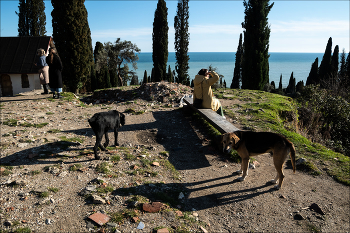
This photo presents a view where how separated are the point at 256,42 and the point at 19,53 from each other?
20.1m

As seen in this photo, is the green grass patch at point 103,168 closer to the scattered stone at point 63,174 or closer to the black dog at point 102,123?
the black dog at point 102,123

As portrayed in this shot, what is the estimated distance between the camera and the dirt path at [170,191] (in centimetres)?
377

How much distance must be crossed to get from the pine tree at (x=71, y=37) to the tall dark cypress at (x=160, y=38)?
12.5 metres

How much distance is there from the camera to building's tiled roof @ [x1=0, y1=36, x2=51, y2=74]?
56.8 feet

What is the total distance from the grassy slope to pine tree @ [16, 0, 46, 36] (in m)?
28.0

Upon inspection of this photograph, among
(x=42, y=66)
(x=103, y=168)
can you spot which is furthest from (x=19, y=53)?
(x=103, y=168)

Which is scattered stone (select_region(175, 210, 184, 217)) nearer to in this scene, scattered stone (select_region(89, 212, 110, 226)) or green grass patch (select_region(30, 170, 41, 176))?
scattered stone (select_region(89, 212, 110, 226))

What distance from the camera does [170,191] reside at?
4727mm

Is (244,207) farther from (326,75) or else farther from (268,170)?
(326,75)

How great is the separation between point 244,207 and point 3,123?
8133 mm

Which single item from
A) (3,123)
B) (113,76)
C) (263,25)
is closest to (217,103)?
(3,123)

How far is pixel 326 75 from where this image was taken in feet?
119

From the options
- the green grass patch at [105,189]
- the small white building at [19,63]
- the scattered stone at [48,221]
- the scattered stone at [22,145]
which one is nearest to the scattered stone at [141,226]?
the green grass patch at [105,189]

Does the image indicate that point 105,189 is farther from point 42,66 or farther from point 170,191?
point 42,66
